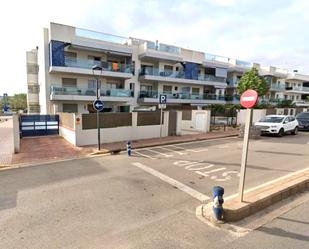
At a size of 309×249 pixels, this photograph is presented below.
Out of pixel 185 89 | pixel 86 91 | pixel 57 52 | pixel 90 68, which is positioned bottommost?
pixel 86 91

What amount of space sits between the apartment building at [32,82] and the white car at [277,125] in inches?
1142

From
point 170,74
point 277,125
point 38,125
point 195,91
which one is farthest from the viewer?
point 195,91

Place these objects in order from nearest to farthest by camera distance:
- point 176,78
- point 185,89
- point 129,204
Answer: point 129,204, point 176,78, point 185,89

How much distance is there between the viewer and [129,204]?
17.4ft

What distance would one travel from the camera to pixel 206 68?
115 feet

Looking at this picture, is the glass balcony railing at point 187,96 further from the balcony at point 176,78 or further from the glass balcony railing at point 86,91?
the glass balcony railing at point 86,91

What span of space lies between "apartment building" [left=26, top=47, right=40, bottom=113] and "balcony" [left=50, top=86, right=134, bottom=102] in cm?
1151

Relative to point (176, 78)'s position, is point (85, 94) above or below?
below

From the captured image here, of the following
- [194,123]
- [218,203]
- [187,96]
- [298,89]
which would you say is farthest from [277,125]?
[298,89]

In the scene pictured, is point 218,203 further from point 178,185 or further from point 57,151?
point 57,151

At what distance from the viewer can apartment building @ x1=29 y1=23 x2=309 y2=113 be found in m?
22.4

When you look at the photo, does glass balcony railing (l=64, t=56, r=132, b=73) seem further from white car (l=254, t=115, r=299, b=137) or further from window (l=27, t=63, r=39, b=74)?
white car (l=254, t=115, r=299, b=137)

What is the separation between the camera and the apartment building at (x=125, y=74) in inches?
881

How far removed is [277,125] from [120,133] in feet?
39.4
